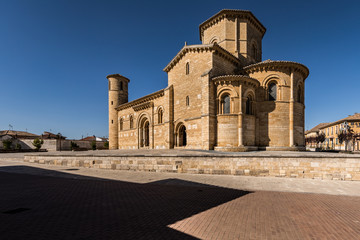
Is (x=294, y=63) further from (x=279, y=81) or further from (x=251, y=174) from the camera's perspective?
(x=251, y=174)

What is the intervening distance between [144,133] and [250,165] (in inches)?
731

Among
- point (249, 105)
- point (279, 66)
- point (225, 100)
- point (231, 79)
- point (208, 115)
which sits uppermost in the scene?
point (279, 66)

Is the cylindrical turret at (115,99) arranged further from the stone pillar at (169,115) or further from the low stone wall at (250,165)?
the low stone wall at (250,165)

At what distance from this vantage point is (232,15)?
21812 mm

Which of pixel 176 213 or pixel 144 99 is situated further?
pixel 144 99

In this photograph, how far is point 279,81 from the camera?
17.8 meters

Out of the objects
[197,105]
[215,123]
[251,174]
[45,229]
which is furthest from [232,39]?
[45,229]

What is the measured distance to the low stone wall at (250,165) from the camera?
10219 mm

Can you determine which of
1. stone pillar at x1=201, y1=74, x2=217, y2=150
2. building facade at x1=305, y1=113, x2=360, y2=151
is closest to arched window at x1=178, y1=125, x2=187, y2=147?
stone pillar at x1=201, y1=74, x2=217, y2=150

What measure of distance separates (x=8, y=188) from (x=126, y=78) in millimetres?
29114

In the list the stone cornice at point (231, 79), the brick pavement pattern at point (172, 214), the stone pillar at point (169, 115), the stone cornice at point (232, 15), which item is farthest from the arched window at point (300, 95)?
the brick pavement pattern at point (172, 214)

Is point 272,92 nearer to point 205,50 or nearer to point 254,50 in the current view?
point 205,50

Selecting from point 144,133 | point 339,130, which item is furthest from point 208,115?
point 339,130

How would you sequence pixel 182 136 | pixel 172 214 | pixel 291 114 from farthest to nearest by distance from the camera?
pixel 182 136 → pixel 291 114 → pixel 172 214
